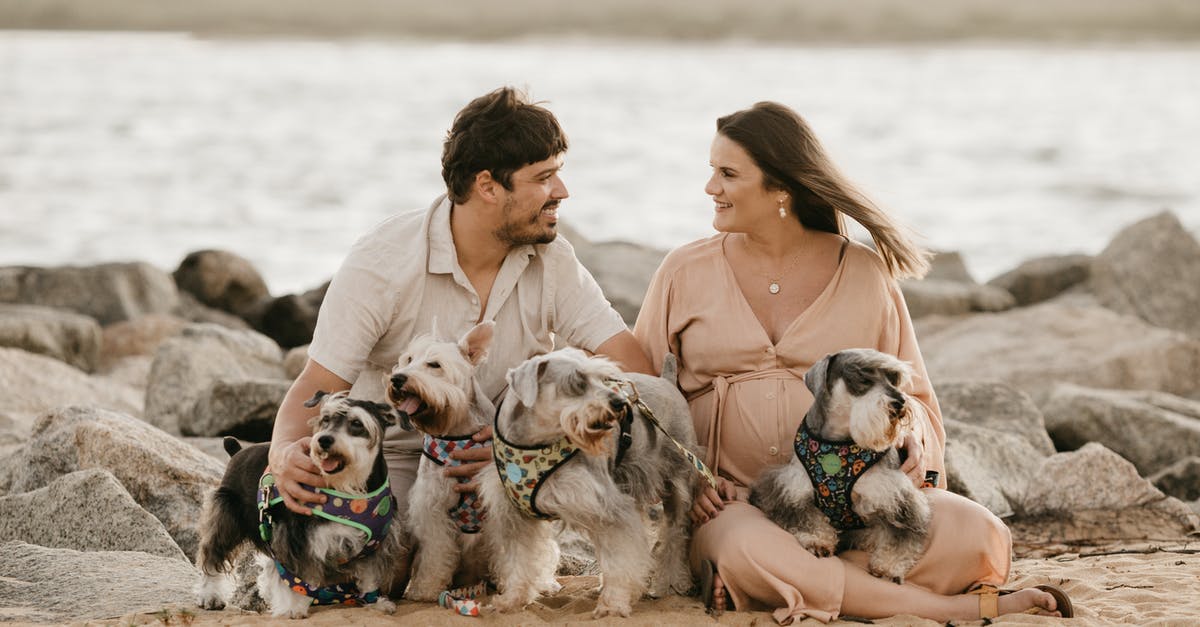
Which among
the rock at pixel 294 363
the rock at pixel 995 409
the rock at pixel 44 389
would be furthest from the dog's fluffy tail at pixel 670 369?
the rock at pixel 294 363

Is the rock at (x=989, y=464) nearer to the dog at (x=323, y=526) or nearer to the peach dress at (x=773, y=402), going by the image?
the peach dress at (x=773, y=402)

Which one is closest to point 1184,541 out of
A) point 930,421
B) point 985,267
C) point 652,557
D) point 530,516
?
point 930,421

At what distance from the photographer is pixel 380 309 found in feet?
22.3

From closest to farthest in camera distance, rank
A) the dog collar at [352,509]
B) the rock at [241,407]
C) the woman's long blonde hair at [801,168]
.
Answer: the dog collar at [352,509], the woman's long blonde hair at [801,168], the rock at [241,407]

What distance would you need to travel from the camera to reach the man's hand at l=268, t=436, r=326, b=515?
5.87 meters

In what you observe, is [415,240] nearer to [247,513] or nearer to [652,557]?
[247,513]

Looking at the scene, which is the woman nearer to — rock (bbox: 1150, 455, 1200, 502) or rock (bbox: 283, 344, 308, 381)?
rock (bbox: 1150, 455, 1200, 502)

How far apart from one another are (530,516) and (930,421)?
7.60 feet

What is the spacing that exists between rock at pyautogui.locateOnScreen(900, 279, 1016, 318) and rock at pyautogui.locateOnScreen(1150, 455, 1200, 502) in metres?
6.35

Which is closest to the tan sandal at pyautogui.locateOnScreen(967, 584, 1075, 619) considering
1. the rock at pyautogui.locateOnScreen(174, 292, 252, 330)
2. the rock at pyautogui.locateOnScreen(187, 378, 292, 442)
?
the rock at pyautogui.locateOnScreen(187, 378, 292, 442)

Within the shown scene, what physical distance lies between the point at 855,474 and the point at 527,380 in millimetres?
1592

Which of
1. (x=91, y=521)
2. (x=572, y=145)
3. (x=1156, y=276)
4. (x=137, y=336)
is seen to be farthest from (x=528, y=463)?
(x=572, y=145)

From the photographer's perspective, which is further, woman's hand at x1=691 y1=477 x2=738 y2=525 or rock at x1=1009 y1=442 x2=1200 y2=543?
rock at x1=1009 y1=442 x2=1200 y2=543

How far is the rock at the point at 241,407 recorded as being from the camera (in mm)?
10398
